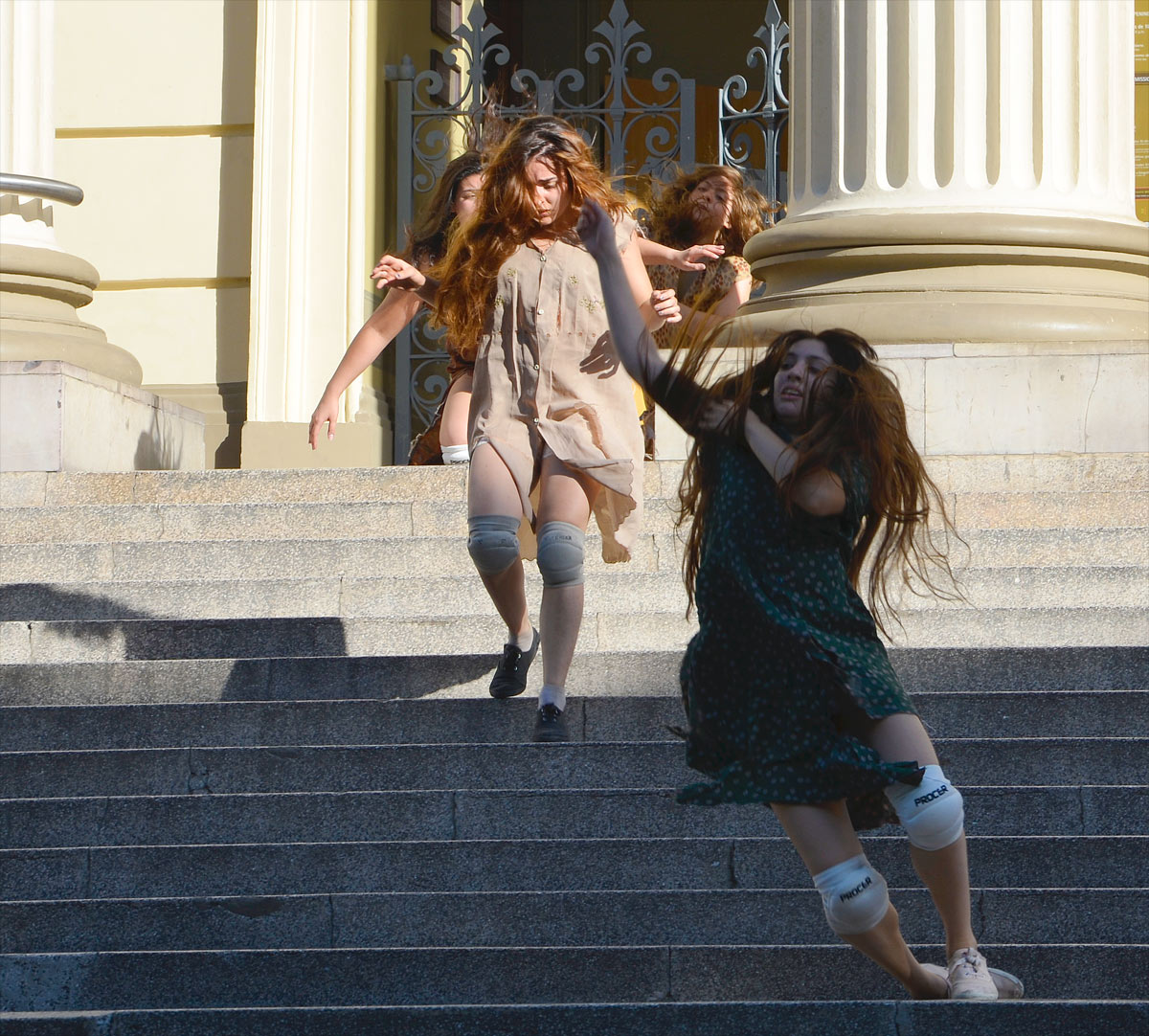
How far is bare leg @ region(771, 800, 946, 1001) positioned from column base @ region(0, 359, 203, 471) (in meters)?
5.85

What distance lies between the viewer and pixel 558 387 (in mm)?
5414

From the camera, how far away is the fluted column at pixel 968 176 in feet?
27.3

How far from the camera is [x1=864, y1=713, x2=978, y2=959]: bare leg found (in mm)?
3645

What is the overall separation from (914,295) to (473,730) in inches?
147

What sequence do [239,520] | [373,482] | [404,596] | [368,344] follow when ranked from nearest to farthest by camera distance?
[368,344], [404,596], [239,520], [373,482]

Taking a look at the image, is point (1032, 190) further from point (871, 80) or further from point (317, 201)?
point (317, 201)

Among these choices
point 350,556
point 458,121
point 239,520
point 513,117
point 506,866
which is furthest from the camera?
point 458,121

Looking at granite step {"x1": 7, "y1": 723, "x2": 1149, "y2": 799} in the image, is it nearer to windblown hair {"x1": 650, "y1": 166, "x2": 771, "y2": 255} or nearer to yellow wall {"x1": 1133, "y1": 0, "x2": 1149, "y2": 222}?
windblown hair {"x1": 650, "y1": 166, "x2": 771, "y2": 255}

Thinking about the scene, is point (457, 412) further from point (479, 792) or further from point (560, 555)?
point (479, 792)

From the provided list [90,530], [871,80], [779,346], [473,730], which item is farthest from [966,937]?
[871,80]

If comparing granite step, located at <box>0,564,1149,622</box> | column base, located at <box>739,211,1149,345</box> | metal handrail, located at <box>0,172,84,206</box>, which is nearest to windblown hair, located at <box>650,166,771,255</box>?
column base, located at <box>739,211,1149,345</box>

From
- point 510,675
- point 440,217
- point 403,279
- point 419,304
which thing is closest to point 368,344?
point 419,304

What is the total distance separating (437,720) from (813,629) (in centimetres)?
194

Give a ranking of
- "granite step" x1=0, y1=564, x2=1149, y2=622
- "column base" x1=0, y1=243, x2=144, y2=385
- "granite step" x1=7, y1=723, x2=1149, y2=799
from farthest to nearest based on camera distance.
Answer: "column base" x1=0, y1=243, x2=144, y2=385
"granite step" x1=0, y1=564, x2=1149, y2=622
"granite step" x1=7, y1=723, x2=1149, y2=799
